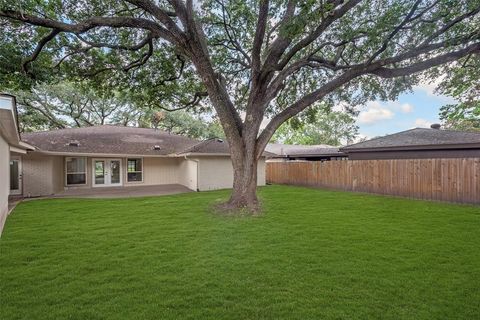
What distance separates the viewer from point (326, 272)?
3.84 m

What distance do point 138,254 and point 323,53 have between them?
390 inches

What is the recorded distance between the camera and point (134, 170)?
1566cm

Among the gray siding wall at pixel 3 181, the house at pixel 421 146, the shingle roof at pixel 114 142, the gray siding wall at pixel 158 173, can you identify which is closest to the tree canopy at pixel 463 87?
the house at pixel 421 146

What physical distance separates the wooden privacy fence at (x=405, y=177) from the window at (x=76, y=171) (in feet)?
40.1

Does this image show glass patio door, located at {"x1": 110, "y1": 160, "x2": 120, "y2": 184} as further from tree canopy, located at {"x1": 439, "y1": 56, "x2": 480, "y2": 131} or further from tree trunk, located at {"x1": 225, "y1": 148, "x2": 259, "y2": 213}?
tree canopy, located at {"x1": 439, "y1": 56, "x2": 480, "y2": 131}

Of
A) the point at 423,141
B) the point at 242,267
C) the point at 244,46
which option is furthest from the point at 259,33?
the point at 423,141

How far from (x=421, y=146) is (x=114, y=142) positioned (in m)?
15.7

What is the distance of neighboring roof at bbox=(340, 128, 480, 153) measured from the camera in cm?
1061

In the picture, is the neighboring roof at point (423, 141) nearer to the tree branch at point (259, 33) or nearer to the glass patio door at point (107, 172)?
the tree branch at point (259, 33)

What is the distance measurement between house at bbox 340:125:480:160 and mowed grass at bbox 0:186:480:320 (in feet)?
14.3

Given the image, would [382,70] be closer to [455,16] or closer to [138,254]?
[455,16]

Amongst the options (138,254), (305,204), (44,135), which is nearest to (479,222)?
(305,204)

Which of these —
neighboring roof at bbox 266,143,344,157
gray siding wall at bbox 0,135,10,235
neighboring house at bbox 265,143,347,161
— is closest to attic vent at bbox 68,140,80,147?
gray siding wall at bbox 0,135,10,235

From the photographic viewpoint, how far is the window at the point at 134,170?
50.8 feet
